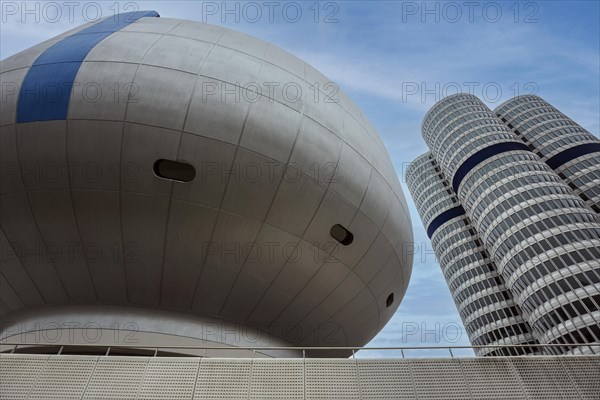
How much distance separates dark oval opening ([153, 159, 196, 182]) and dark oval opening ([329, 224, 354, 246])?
4.64 metres

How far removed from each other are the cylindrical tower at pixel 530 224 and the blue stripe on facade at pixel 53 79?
64287mm

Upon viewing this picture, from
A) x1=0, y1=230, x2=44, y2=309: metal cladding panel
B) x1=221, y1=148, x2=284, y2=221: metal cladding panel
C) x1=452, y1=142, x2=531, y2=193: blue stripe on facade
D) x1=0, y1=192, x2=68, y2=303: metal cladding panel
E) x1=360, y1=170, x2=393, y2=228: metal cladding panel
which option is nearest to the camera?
x1=221, y1=148, x2=284, y2=221: metal cladding panel

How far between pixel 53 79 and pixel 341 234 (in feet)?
31.2

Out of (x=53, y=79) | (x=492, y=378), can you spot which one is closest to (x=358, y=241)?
(x=492, y=378)

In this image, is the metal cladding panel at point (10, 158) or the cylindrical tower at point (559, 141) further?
the cylindrical tower at point (559, 141)

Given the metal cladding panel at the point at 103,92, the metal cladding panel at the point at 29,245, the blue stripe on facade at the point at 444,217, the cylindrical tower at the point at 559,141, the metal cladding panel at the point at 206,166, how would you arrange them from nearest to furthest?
the metal cladding panel at the point at 103,92 → the metal cladding panel at the point at 206,166 → the metal cladding panel at the point at 29,245 → the cylindrical tower at the point at 559,141 → the blue stripe on facade at the point at 444,217

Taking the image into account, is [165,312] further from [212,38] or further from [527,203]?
[527,203]

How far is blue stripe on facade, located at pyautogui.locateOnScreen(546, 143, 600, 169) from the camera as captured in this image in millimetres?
76875

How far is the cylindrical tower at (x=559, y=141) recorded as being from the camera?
7531 cm

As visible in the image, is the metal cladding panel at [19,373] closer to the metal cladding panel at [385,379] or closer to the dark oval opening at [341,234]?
the metal cladding panel at [385,379]

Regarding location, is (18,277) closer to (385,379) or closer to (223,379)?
(223,379)

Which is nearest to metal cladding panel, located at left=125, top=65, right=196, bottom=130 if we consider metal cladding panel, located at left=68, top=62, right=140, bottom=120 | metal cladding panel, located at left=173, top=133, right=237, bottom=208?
metal cladding panel, located at left=68, top=62, right=140, bottom=120

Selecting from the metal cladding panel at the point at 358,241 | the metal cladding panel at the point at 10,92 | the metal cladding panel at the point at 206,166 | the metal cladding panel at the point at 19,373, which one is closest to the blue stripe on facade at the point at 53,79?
the metal cladding panel at the point at 10,92

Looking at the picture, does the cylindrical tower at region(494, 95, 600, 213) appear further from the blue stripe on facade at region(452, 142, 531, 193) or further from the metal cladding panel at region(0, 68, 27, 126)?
the metal cladding panel at region(0, 68, 27, 126)
